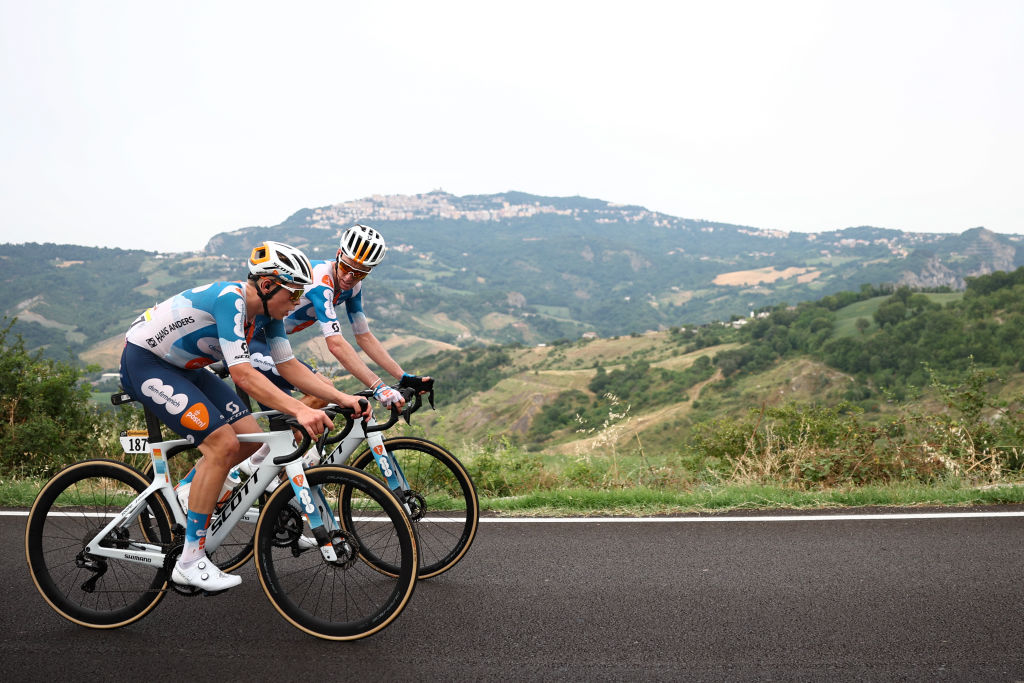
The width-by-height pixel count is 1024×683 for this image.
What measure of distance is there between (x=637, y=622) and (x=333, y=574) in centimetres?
164

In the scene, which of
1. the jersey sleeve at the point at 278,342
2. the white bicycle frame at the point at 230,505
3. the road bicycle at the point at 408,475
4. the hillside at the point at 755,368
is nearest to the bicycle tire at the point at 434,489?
the road bicycle at the point at 408,475

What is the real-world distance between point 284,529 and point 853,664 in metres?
2.63

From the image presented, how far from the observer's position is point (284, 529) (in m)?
3.58

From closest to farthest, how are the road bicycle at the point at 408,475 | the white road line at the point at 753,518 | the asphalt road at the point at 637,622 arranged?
the asphalt road at the point at 637,622, the road bicycle at the point at 408,475, the white road line at the point at 753,518

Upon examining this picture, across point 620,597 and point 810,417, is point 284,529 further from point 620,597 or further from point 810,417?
point 810,417

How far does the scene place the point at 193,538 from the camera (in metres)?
3.55

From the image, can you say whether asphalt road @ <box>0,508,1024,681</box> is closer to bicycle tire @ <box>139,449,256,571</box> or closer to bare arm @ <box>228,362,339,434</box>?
bicycle tire @ <box>139,449,256,571</box>

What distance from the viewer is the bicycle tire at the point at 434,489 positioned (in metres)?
4.30

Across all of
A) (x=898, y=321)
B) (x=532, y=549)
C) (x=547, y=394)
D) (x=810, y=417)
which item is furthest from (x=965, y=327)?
(x=532, y=549)

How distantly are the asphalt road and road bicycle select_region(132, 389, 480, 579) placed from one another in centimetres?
18

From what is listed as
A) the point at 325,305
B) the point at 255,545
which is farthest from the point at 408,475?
the point at 255,545

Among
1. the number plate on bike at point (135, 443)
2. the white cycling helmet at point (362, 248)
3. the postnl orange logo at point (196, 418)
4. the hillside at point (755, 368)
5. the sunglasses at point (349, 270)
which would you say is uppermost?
the white cycling helmet at point (362, 248)

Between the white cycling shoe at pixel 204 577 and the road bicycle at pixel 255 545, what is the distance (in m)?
0.07

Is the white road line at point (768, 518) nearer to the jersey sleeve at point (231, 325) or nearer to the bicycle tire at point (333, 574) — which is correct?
the bicycle tire at point (333, 574)
